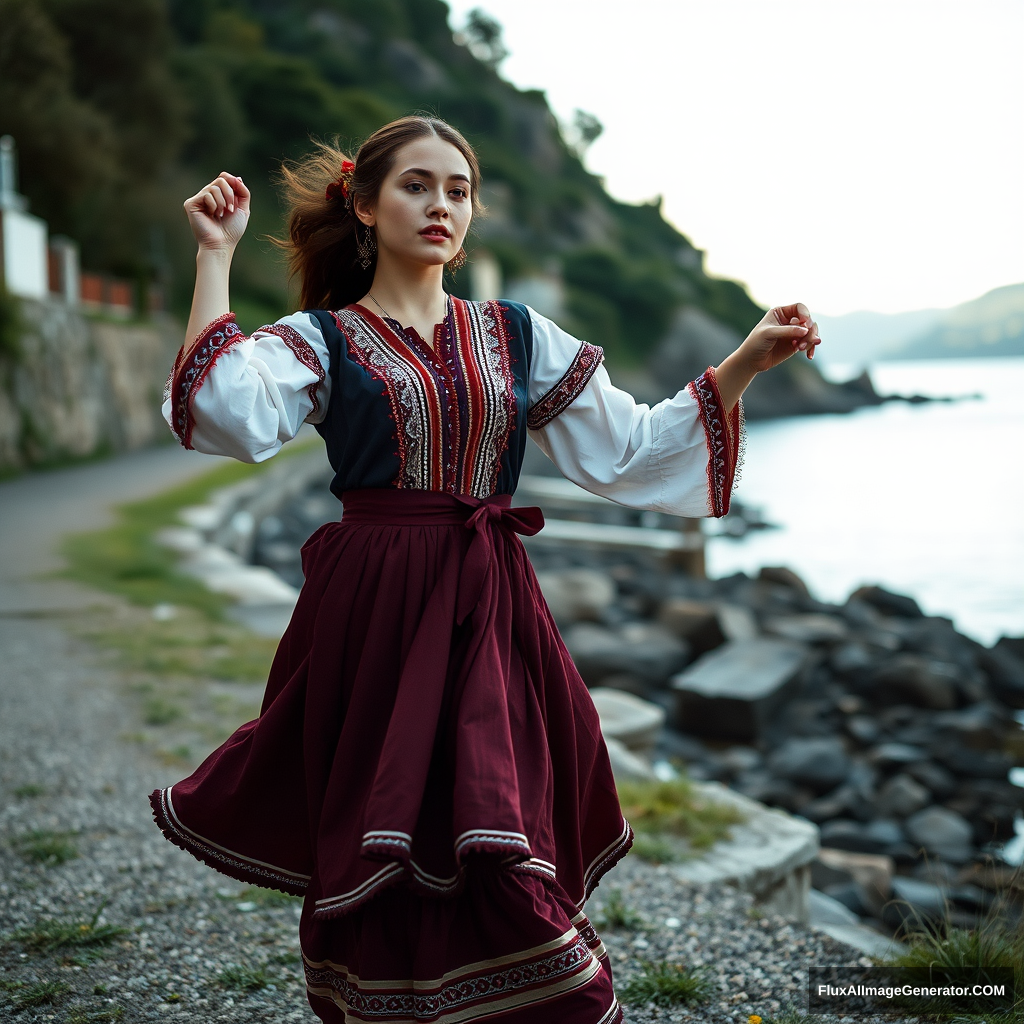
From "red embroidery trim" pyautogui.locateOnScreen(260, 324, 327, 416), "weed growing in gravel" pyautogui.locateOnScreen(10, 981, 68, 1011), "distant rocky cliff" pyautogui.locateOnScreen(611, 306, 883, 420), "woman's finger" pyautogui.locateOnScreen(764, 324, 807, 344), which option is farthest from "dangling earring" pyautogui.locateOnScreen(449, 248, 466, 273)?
"distant rocky cliff" pyautogui.locateOnScreen(611, 306, 883, 420)

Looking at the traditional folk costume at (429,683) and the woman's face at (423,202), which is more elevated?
the woman's face at (423,202)

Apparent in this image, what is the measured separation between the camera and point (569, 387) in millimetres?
2322

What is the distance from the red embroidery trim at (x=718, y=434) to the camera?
2.34 m

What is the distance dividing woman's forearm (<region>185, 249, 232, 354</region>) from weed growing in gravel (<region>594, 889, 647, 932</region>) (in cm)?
196

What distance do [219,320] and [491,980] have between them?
1248mm

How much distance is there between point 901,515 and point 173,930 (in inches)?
796

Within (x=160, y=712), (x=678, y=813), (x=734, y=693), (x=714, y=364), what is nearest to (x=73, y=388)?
(x=734, y=693)

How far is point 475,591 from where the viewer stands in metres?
2.04

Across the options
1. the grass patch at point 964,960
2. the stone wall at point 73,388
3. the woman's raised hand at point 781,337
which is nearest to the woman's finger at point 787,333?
the woman's raised hand at point 781,337

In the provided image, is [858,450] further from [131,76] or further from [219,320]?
[219,320]

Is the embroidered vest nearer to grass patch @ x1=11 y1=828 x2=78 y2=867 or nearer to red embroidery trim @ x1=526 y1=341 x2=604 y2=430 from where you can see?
red embroidery trim @ x1=526 y1=341 x2=604 y2=430

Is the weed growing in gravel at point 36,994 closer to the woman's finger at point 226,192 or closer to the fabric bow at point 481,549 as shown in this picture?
the fabric bow at point 481,549

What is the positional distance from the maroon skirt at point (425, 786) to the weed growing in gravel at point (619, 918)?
0.83 metres

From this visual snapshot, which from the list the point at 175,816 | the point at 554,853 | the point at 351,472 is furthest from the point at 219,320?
the point at 554,853
